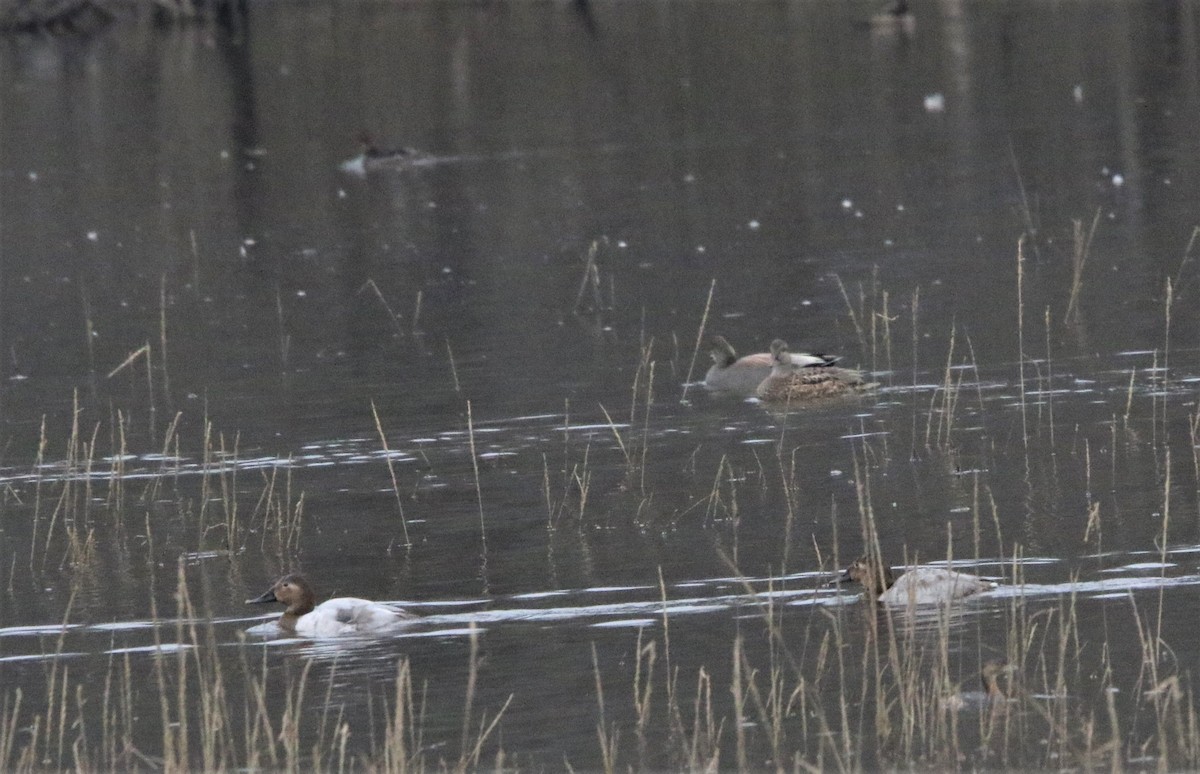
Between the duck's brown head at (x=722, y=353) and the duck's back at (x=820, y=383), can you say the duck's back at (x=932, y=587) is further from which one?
the duck's brown head at (x=722, y=353)

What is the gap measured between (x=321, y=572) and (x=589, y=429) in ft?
9.57

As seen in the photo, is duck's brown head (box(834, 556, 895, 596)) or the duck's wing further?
the duck's wing

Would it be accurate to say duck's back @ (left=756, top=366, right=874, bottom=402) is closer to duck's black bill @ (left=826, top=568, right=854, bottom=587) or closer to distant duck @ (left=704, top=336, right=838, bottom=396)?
distant duck @ (left=704, top=336, right=838, bottom=396)

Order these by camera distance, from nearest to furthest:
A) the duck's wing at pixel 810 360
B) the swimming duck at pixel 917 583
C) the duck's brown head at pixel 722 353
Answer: the swimming duck at pixel 917 583 < the duck's wing at pixel 810 360 < the duck's brown head at pixel 722 353

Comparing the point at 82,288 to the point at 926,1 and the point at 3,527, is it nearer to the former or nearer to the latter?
the point at 3,527

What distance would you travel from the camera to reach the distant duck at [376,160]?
2967cm

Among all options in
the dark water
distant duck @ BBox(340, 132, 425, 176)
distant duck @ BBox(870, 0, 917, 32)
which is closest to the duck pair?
the dark water

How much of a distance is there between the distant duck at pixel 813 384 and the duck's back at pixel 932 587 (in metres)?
4.54

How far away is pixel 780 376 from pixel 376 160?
54.2ft

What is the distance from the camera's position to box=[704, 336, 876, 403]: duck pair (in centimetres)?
1361

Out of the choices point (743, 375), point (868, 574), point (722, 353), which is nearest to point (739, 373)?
point (743, 375)

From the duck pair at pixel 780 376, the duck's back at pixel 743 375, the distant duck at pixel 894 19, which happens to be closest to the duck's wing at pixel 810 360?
the duck pair at pixel 780 376

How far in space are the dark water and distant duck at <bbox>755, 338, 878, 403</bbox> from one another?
0.18 meters

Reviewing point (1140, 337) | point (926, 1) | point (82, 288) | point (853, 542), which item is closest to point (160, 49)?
point (926, 1)
